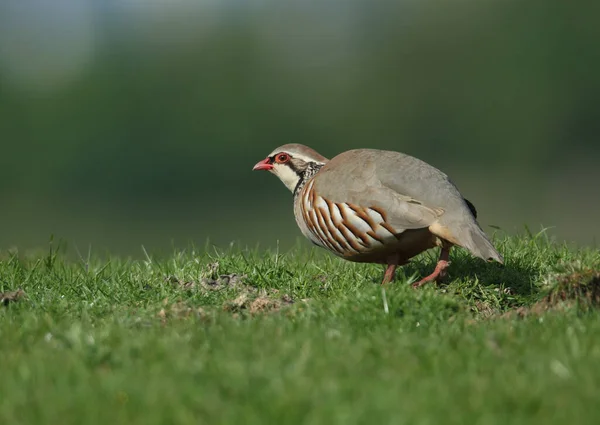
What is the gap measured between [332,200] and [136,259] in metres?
2.59

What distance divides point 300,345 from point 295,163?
3.50m

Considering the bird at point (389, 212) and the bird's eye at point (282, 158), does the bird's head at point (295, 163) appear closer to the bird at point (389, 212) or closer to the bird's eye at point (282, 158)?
Result: the bird's eye at point (282, 158)

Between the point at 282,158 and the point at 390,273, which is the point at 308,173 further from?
the point at 390,273

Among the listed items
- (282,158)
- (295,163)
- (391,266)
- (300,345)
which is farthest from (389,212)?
(300,345)

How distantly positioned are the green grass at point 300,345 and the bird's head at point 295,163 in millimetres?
846

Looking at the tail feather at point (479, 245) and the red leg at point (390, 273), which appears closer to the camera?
the tail feather at point (479, 245)

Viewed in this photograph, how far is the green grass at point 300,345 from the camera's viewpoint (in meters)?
3.90

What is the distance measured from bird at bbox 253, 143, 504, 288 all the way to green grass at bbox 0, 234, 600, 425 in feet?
1.19

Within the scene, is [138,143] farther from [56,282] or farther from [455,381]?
[455,381]

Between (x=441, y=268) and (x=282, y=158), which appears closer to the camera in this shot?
(x=441, y=268)

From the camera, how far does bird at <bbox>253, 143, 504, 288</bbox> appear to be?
21.5ft

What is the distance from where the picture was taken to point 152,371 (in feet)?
14.5

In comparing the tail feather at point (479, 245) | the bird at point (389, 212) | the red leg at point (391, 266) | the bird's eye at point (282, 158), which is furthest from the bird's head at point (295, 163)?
the tail feather at point (479, 245)

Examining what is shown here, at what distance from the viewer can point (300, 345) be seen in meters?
4.87
